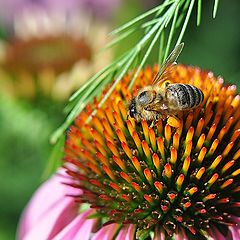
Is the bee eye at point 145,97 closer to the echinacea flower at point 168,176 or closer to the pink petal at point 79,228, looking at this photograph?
the echinacea flower at point 168,176

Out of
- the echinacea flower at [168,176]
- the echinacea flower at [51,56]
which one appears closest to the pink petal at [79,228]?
the echinacea flower at [168,176]

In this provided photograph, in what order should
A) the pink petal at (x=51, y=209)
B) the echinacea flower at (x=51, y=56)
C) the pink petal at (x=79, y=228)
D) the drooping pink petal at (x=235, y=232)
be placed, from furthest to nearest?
the echinacea flower at (x=51, y=56)
the pink petal at (x=51, y=209)
the pink petal at (x=79, y=228)
the drooping pink petal at (x=235, y=232)

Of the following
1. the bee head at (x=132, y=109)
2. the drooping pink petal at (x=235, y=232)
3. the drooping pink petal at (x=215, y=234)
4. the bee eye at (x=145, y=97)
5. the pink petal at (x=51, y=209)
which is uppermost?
the bee eye at (x=145, y=97)

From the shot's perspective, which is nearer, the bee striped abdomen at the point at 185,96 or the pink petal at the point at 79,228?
the bee striped abdomen at the point at 185,96

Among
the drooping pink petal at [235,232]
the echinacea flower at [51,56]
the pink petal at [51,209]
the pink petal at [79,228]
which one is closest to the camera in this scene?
the drooping pink petal at [235,232]

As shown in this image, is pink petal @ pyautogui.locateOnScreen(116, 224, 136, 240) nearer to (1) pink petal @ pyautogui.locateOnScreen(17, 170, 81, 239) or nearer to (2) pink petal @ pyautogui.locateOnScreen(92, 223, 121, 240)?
(2) pink petal @ pyautogui.locateOnScreen(92, 223, 121, 240)

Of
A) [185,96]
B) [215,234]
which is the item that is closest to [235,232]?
[215,234]

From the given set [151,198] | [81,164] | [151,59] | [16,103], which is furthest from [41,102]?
[151,198]
